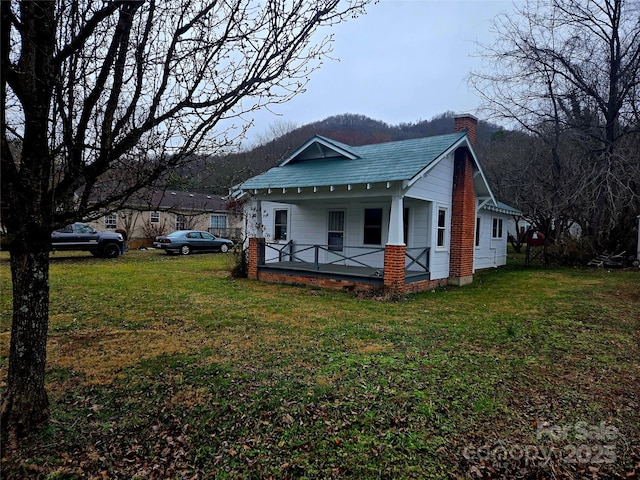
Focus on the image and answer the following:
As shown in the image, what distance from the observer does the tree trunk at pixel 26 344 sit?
117 inches

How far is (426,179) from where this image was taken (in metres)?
10.9

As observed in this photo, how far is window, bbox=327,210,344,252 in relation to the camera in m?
13.2

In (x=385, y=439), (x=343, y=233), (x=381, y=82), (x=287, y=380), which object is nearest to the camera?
(x=385, y=439)

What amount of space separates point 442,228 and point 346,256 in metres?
3.30

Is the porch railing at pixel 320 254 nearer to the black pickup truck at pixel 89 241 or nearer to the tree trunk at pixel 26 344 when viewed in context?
the tree trunk at pixel 26 344

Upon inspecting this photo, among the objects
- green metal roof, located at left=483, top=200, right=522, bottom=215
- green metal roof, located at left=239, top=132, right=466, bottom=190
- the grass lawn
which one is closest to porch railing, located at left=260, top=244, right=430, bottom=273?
green metal roof, located at left=239, top=132, right=466, bottom=190

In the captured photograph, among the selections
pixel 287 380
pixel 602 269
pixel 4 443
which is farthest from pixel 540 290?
pixel 4 443

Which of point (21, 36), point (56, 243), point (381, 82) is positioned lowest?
point (56, 243)

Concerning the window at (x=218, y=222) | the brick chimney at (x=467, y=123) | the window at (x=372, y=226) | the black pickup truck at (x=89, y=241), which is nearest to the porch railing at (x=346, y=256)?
the window at (x=372, y=226)

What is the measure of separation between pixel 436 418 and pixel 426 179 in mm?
8300

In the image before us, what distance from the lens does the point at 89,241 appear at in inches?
717

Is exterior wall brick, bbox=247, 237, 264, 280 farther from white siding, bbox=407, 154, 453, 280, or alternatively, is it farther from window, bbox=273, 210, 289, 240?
white siding, bbox=407, 154, 453, 280

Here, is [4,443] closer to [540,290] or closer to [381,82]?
[381,82]

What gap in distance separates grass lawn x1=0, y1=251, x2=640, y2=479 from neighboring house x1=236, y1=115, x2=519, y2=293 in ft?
10.5
